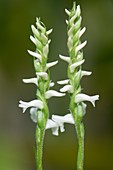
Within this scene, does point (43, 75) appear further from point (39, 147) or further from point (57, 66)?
point (57, 66)

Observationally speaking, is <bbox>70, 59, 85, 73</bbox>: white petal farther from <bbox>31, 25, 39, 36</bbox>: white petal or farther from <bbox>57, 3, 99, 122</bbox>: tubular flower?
<bbox>31, 25, 39, 36</bbox>: white petal

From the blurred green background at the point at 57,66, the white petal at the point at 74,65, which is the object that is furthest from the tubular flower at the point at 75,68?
the blurred green background at the point at 57,66

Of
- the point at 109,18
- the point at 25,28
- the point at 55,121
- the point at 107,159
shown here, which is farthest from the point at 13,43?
the point at 55,121

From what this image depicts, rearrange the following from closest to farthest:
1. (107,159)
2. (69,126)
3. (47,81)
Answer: (47,81)
(107,159)
(69,126)

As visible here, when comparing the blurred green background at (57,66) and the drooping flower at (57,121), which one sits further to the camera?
the blurred green background at (57,66)

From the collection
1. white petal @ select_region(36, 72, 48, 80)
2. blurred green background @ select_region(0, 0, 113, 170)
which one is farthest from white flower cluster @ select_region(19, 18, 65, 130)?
blurred green background @ select_region(0, 0, 113, 170)

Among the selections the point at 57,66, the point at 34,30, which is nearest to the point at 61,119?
the point at 34,30

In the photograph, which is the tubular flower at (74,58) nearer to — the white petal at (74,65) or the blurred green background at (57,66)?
the white petal at (74,65)

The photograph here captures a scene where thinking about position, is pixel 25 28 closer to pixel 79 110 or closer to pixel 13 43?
pixel 13 43
